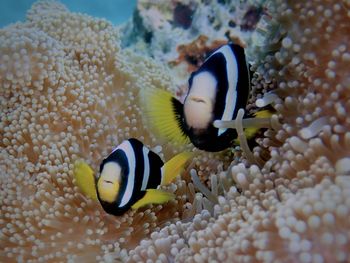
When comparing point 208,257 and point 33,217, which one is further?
point 33,217

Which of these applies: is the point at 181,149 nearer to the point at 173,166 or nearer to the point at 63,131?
the point at 173,166

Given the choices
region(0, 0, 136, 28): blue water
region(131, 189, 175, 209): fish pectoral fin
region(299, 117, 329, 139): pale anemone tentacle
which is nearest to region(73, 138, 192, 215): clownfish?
region(131, 189, 175, 209): fish pectoral fin

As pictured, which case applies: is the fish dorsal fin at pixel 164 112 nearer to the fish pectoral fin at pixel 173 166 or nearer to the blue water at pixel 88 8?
the fish pectoral fin at pixel 173 166

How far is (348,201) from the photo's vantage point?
0.75 meters

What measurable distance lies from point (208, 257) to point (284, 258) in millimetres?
244

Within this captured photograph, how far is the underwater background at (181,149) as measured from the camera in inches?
33.9

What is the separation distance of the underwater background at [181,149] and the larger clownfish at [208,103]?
0.29 feet

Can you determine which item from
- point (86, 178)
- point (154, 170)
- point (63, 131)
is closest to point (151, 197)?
point (154, 170)

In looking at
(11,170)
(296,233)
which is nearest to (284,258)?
(296,233)

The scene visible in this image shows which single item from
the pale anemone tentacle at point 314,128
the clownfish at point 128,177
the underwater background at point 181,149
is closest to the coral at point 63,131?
the underwater background at point 181,149

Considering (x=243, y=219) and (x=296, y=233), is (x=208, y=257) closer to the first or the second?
(x=243, y=219)

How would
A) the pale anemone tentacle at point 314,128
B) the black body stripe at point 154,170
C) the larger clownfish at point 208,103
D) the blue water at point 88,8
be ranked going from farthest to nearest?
the blue water at point 88,8, the black body stripe at point 154,170, the larger clownfish at point 208,103, the pale anemone tentacle at point 314,128

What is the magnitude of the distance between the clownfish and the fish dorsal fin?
10 cm

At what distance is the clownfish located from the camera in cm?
125
